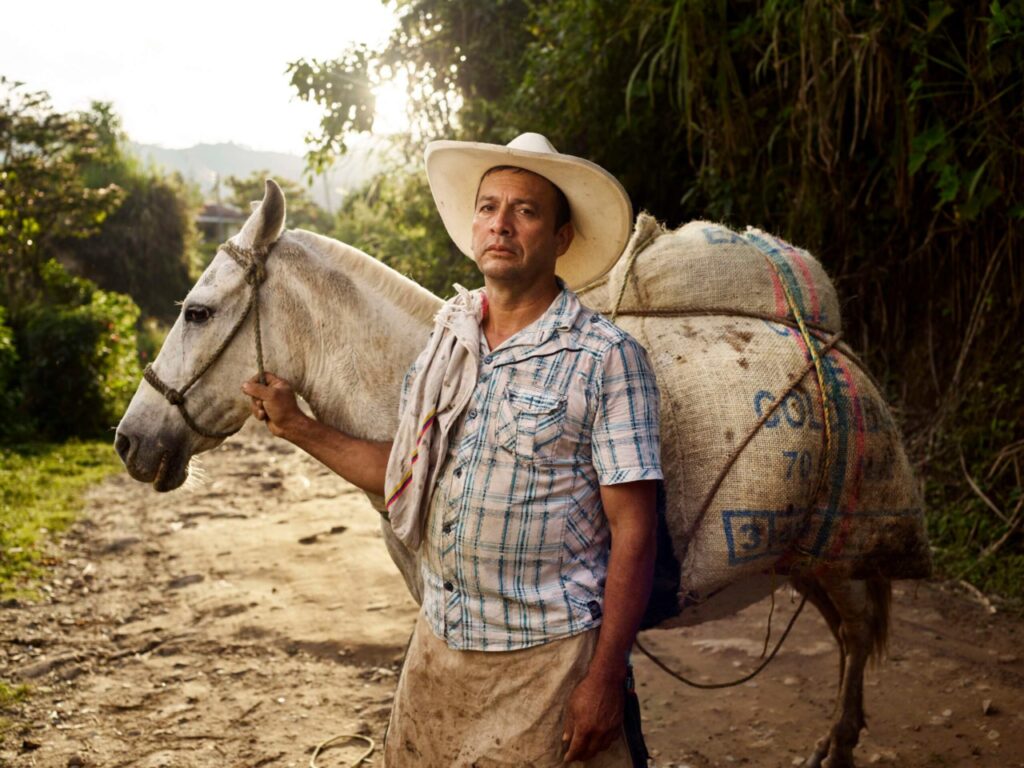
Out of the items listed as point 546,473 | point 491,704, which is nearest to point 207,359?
point 546,473

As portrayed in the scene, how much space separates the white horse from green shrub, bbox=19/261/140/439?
9.58 m

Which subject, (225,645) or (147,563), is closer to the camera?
(225,645)

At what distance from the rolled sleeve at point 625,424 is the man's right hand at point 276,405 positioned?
2.74 ft

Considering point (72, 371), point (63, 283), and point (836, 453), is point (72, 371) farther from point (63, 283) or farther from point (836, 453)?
point (836, 453)

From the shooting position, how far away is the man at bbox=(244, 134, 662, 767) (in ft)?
5.51

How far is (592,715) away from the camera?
166 centimetres

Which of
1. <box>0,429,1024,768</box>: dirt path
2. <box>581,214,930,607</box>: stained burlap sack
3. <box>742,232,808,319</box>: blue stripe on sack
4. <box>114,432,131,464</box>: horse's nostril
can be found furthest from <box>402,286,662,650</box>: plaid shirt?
<box>0,429,1024,768</box>: dirt path

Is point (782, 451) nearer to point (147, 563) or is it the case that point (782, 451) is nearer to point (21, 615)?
point (21, 615)

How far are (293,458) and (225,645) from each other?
5154 millimetres

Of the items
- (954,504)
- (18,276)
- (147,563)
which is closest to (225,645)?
(147,563)

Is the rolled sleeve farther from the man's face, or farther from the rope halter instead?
the rope halter

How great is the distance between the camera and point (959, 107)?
14.4 ft

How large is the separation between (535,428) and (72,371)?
10.9 meters

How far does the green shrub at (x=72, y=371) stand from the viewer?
1075 cm
